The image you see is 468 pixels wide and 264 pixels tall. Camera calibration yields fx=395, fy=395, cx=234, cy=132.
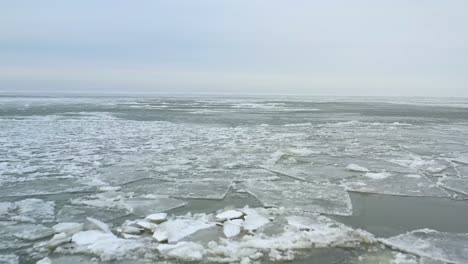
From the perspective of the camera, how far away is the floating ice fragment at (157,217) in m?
4.38

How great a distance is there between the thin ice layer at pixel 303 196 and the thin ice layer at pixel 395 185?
44 cm

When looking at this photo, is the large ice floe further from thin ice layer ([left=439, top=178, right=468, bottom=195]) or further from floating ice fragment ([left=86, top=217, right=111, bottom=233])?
thin ice layer ([left=439, top=178, right=468, bottom=195])

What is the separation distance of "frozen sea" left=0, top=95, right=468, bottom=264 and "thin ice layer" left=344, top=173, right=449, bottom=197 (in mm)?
18

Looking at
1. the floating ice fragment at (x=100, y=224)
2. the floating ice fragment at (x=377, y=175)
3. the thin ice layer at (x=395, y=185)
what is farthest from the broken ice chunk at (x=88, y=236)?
the floating ice fragment at (x=377, y=175)

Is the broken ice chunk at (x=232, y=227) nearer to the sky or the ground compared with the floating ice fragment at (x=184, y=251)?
nearer to the sky

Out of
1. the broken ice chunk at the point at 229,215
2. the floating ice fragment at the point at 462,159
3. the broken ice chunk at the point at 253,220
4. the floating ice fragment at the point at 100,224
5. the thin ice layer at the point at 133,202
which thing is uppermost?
the broken ice chunk at the point at 229,215

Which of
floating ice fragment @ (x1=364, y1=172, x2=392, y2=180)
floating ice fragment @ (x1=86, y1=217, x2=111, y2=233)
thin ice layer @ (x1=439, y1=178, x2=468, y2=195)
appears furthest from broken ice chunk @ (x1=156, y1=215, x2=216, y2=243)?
thin ice layer @ (x1=439, y1=178, x2=468, y2=195)

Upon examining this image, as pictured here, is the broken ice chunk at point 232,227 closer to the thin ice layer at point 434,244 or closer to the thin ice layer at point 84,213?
the thin ice layer at point 84,213

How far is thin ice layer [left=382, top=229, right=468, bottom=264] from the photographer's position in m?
3.61

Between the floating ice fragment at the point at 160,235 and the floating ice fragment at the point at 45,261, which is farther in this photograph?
the floating ice fragment at the point at 160,235

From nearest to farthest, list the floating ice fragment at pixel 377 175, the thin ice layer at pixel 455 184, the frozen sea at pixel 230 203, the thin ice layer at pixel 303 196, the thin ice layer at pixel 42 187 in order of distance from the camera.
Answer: the frozen sea at pixel 230 203 → the thin ice layer at pixel 303 196 → the thin ice layer at pixel 42 187 → the thin ice layer at pixel 455 184 → the floating ice fragment at pixel 377 175

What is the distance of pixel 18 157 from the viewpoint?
816 cm

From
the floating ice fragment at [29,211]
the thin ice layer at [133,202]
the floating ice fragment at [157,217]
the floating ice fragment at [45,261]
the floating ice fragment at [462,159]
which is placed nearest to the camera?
the floating ice fragment at [45,261]

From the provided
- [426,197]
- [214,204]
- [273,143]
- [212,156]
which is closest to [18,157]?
[212,156]
